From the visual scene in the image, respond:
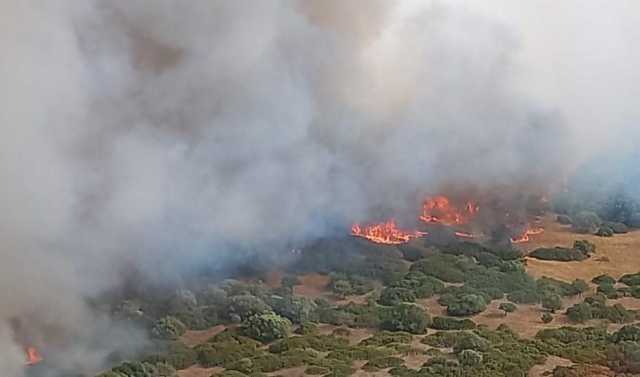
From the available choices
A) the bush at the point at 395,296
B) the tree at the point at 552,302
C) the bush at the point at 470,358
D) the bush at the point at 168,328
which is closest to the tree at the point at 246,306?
the bush at the point at 168,328

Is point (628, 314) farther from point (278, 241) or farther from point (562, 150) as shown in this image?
point (562, 150)

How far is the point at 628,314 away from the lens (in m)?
27.0

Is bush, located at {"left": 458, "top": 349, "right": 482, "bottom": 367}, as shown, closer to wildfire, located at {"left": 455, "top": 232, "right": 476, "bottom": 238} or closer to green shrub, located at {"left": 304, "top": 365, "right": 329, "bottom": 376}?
green shrub, located at {"left": 304, "top": 365, "right": 329, "bottom": 376}

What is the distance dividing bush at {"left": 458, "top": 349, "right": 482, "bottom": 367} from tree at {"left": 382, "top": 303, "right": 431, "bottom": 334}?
2481mm

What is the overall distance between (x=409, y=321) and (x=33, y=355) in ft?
33.4

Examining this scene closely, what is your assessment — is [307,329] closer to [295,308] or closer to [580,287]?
[295,308]

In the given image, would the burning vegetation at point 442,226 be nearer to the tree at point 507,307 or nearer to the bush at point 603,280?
the bush at point 603,280

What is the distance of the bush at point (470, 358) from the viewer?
74.8 ft

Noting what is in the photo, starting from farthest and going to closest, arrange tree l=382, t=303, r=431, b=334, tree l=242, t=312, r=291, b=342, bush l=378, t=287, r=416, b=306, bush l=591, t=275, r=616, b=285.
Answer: bush l=591, t=275, r=616, b=285, bush l=378, t=287, r=416, b=306, tree l=382, t=303, r=431, b=334, tree l=242, t=312, r=291, b=342

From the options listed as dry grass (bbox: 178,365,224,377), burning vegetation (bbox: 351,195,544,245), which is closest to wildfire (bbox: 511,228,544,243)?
burning vegetation (bbox: 351,195,544,245)

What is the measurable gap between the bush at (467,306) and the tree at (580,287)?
362 centimetres

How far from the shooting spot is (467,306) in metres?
27.4

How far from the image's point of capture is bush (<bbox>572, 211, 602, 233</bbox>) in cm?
3894

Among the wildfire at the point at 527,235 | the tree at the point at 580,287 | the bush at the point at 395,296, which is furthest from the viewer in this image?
the wildfire at the point at 527,235
